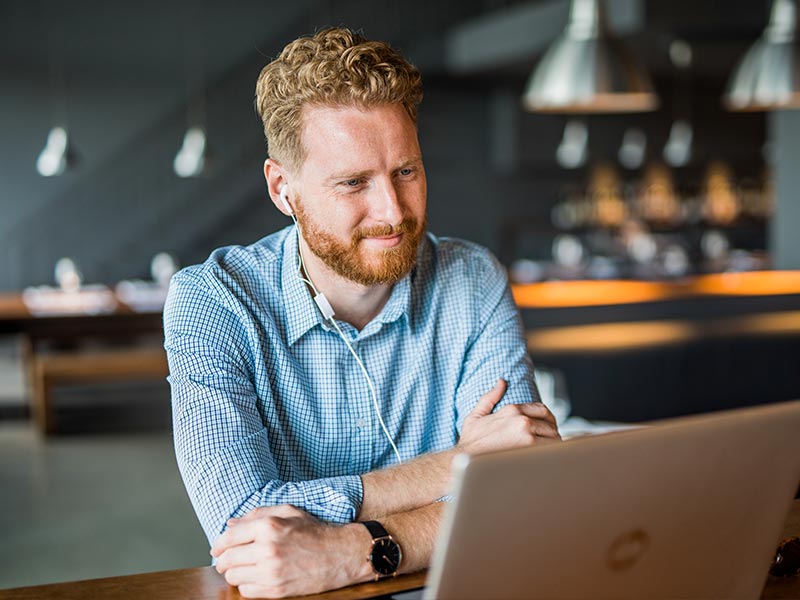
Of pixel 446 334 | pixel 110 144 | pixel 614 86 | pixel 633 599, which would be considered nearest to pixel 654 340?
pixel 614 86

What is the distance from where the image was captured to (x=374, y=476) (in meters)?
1.69

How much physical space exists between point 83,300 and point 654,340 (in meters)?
4.50

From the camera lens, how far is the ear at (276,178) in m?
1.92

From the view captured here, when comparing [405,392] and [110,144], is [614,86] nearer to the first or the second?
[405,392]

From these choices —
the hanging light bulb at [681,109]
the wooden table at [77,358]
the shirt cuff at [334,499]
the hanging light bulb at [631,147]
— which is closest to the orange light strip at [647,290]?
the hanging light bulb at [681,109]

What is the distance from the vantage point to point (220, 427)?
1.69 metres

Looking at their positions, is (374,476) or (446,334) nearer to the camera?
(374,476)

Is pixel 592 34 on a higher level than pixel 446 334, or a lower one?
higher

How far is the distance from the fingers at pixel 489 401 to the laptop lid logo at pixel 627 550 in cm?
69

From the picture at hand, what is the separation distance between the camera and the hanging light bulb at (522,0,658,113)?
4.18 metres

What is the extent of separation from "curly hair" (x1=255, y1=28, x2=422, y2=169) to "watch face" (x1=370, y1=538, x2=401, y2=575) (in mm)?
698

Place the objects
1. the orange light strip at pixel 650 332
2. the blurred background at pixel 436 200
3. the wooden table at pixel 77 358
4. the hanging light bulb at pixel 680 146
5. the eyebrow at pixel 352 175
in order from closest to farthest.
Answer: the eyebrow at pixel 352 175 < the blurred background at pixel 436 200 < the orange light strip at pixel 650 332 < the wooden table at pixel 77 358 < the hanging light bulb at pixel 680 146

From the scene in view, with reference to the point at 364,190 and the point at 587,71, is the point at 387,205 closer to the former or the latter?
the point at 364,190

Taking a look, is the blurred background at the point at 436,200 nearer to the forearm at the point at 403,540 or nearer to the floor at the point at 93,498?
the floor at the point at 93,498
